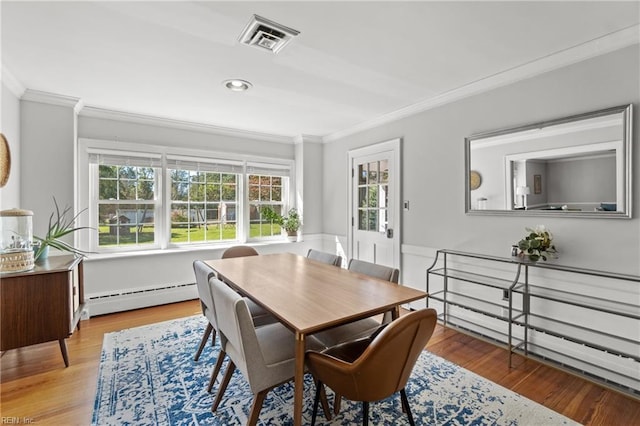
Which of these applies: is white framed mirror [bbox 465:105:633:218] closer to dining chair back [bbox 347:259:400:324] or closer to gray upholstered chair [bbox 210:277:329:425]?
dining chair back [bbox 347:259:400:324]

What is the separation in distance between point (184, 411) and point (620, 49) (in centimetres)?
384

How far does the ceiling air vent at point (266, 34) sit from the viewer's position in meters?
1.93

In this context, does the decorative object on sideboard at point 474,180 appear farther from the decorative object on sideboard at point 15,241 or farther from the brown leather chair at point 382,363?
the decorative object on sideboard at point 15,241

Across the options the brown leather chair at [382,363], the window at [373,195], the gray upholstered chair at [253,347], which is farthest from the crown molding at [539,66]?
the gray upholstered chair at [253,347]

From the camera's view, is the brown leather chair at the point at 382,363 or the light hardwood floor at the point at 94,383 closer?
the brown leather chair at the point at 382,363

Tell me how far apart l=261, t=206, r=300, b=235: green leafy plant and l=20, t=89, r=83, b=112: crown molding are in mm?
2652

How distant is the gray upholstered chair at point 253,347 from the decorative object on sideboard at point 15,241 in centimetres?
163

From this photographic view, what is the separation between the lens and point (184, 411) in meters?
1.89

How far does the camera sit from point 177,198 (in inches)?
165

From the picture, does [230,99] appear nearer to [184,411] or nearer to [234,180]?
[234,180]

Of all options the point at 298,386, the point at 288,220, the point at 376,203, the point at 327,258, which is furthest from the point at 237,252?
the point at 298,386

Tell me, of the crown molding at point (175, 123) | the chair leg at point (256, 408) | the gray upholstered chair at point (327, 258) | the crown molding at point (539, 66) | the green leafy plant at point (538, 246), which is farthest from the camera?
the crown molding at point (175, 123)

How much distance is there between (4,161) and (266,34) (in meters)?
2.54

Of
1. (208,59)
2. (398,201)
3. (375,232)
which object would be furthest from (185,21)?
(375,232)
